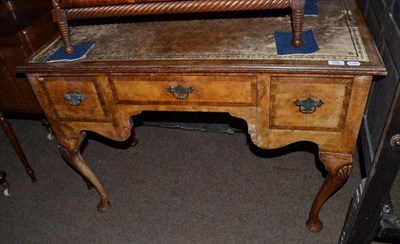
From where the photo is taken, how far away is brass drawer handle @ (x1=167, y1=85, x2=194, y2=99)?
4.65 feet

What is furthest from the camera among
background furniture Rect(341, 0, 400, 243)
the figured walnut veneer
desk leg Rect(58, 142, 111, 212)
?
desk leg Rect(58, 142, 111, 212)

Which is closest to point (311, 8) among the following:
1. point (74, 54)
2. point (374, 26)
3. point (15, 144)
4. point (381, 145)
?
point (374, 26)

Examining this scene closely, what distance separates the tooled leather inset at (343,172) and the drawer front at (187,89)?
51 cm

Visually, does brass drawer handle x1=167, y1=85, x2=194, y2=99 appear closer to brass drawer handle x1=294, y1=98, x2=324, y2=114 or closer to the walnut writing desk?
the walnut writing desk

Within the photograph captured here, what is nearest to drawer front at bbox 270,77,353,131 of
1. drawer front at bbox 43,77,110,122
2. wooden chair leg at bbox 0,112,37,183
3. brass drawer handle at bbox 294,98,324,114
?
brass drawer handle at bbox 294,98,324,114

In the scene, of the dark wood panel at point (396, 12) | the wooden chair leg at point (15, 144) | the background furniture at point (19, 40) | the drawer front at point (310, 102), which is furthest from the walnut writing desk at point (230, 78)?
the wooden chair leg at point (15, 144)

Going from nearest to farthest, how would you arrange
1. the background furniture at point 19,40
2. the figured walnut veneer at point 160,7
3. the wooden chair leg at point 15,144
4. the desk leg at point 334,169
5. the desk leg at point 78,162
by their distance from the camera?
1. the figured walnut veneer at point 160,7
2. the desk leg at point 334,169
3. the desk leg at point 78,162
4. the background furniture at point 19,40
5. the wooden chair leg at point 15,144

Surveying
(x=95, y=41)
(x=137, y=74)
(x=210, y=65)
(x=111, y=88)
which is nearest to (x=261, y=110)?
(x=210, y=65)

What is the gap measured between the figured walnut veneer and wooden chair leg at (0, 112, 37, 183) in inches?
36.5

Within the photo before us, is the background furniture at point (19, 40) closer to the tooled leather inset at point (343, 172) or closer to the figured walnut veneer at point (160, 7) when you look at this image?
the figured walnut veneer at point (160, 7)

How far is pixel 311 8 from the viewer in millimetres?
1589

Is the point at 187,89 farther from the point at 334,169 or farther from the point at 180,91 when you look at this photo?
the point at 334,169

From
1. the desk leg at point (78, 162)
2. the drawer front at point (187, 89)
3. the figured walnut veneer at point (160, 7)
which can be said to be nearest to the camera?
the figured walnut veneer at point (160, 7)

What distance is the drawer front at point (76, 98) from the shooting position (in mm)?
1516
